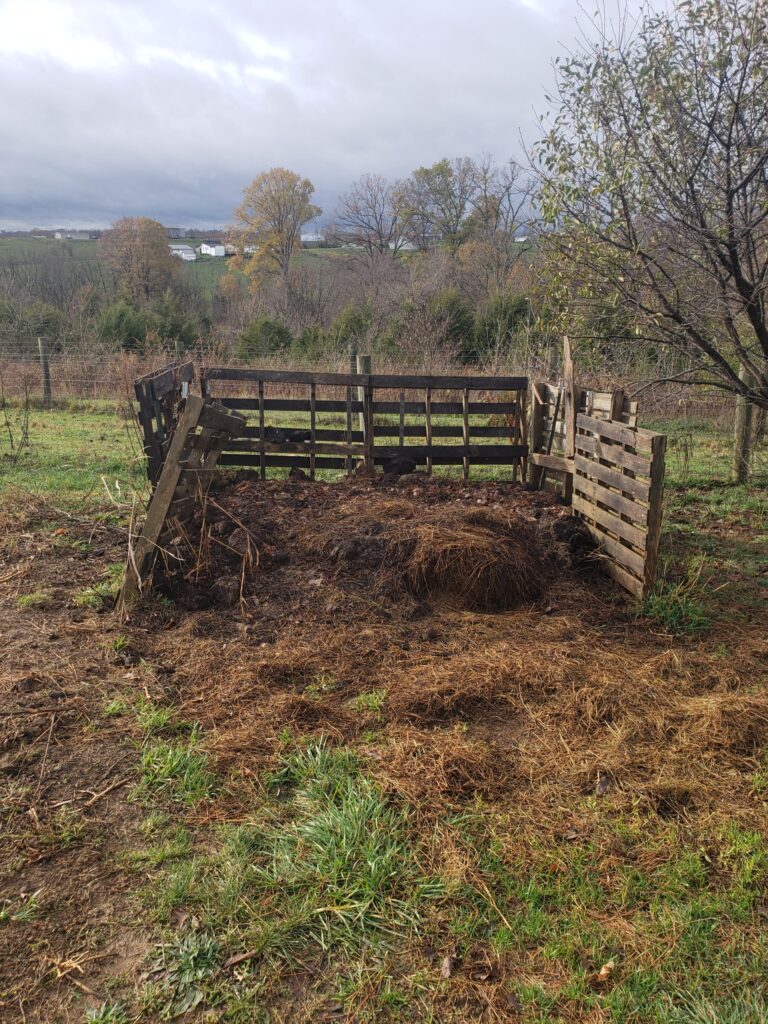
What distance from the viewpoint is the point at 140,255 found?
3781 centimetres

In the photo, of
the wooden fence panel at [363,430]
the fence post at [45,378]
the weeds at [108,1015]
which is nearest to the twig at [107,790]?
the weeds at [108,1015]

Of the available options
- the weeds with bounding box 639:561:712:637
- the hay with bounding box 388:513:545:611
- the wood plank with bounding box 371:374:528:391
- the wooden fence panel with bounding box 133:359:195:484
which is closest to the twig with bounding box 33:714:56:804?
the hay with bounding box 388:513:545:611

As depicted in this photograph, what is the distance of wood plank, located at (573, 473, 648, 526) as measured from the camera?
5.68 meters

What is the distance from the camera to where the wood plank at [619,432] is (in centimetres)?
563

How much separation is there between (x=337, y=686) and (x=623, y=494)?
3.28 meters

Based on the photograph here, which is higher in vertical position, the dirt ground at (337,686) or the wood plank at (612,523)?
the wood plank at (612,523)

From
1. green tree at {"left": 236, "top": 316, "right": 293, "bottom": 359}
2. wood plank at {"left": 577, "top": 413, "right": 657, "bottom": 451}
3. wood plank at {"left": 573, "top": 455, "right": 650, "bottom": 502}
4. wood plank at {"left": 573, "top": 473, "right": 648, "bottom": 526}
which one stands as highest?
green tree at {"left": 236, "top": 316, "right": 293, "bottom": 359}

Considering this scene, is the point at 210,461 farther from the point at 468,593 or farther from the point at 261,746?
the point at 261,746

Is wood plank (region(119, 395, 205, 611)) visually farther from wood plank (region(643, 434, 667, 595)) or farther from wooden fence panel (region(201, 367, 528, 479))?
wooden fence panel (region(201, 367, 528, 479))

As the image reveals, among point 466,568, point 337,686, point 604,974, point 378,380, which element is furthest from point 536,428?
point 604,974

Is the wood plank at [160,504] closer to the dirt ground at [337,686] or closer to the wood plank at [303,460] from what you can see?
the dirt ground at [337,686]

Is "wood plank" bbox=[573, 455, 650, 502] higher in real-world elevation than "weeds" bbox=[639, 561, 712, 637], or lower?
higher

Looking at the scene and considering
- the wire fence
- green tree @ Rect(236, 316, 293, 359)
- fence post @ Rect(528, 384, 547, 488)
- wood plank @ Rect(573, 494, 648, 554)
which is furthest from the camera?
green tree @ Rect(236, 316, 293, 359)

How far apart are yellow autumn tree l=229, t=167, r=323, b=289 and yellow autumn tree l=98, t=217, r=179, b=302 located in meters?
4.47
